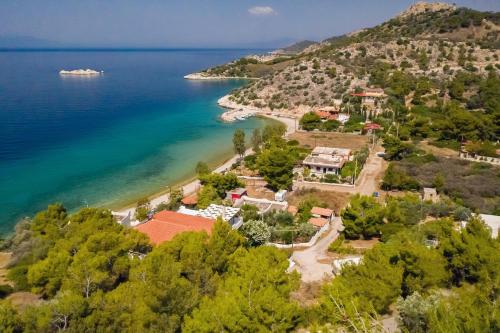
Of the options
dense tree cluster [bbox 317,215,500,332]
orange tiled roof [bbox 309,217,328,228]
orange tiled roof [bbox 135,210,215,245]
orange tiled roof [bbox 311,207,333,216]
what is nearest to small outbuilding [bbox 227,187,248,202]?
orange tiled roof [bbox 311,207,333,216]

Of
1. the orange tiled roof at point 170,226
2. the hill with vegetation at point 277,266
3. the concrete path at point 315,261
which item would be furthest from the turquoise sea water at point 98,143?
the concrete path at point 315,261

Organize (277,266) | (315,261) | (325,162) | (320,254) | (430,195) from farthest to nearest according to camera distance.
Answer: (325,162) < (430,195) < (320,254) < (315,261) < (277,266)

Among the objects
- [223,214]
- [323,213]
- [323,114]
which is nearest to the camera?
[223,214]

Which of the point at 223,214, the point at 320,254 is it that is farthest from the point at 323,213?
the point at 223,214

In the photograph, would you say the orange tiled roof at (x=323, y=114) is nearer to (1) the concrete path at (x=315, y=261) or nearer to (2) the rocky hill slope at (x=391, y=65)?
(2) the rocky hill slope at (x=391, y=65)

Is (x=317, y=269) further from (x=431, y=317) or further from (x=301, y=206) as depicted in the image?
Result: (x=431, y=317)

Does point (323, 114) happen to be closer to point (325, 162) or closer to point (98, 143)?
point (325, 162)

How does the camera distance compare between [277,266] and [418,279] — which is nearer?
[277,266]

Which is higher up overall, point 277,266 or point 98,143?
point 277,266

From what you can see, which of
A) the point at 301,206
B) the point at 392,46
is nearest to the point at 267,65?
the point at 392,46
